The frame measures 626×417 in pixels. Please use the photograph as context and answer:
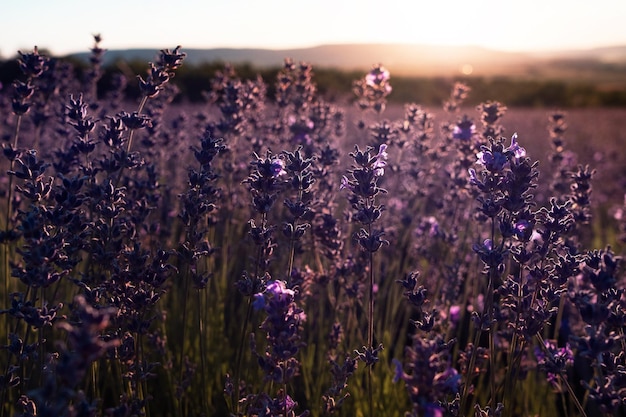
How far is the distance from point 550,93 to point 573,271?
3490 centimetres

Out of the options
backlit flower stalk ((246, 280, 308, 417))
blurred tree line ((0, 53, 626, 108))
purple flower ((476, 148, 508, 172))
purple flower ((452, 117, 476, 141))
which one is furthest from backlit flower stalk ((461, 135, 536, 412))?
blurred tree line ((0, 53, 626, 108))

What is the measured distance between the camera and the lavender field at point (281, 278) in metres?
1.82

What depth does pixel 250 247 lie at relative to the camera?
400cm

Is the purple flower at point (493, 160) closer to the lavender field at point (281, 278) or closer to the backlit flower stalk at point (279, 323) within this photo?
the lavender field at point (281, 278)

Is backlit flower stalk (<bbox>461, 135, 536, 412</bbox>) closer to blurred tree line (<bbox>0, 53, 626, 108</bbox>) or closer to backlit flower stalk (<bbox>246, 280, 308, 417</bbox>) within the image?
backlit flower stalk (<bbox>246, 280, 308, 417</bbox>)

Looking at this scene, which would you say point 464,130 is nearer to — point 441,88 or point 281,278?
point 281,278

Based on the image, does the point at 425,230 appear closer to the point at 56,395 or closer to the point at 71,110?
the point at 71,110

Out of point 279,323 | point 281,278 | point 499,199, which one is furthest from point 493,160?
point 281,278

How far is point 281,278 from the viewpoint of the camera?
293 centimetres

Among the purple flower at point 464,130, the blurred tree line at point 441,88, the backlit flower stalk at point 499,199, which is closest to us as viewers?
the backlit flower stalk at point 499,199

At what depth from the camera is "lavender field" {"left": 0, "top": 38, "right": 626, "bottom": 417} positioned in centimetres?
182

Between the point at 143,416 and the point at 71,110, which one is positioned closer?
the point at 143,416

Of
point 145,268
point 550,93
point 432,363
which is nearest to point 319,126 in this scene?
point 145,268

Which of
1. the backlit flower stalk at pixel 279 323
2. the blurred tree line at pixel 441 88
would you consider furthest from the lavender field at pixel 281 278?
the blurred tree line at pixel 441 88
